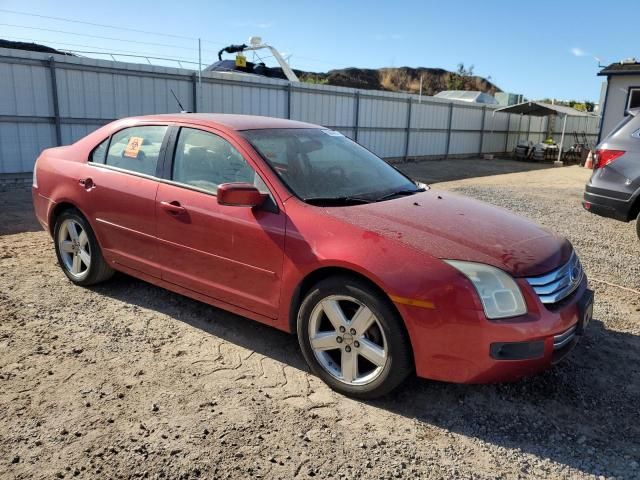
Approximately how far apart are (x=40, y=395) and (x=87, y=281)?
5.58ft

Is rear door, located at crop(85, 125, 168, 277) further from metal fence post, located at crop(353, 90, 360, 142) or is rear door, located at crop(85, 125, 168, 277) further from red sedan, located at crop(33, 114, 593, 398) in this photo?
metal fence post, located at crop(353, 90, 360, 142)

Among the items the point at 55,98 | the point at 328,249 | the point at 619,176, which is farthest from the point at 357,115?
the point at 328,249

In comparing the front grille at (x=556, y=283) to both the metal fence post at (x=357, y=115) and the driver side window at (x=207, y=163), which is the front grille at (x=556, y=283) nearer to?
the driver side window at (x=207, y=163)

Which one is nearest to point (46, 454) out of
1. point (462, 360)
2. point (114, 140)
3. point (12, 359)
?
point (12, 359)

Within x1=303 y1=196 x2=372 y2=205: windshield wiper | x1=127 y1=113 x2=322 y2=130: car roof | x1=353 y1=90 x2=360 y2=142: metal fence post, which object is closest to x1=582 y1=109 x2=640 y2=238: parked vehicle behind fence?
x1=127 y1=113 x2=322 y2=130: car roof

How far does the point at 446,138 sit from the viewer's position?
22.7 metres

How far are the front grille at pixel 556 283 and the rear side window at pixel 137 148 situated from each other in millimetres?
2766

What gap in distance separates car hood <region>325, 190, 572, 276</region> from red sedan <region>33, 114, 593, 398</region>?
1 centimetres

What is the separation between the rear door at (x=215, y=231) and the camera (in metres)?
3.25

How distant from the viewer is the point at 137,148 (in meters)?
4.17

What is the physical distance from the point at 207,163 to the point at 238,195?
69 cm

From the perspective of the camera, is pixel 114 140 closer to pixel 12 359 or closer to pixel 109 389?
pixel 12 359

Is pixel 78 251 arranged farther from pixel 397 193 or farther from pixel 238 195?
pixel 397 193

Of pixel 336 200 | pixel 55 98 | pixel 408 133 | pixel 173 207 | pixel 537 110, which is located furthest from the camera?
pixel 537 110
